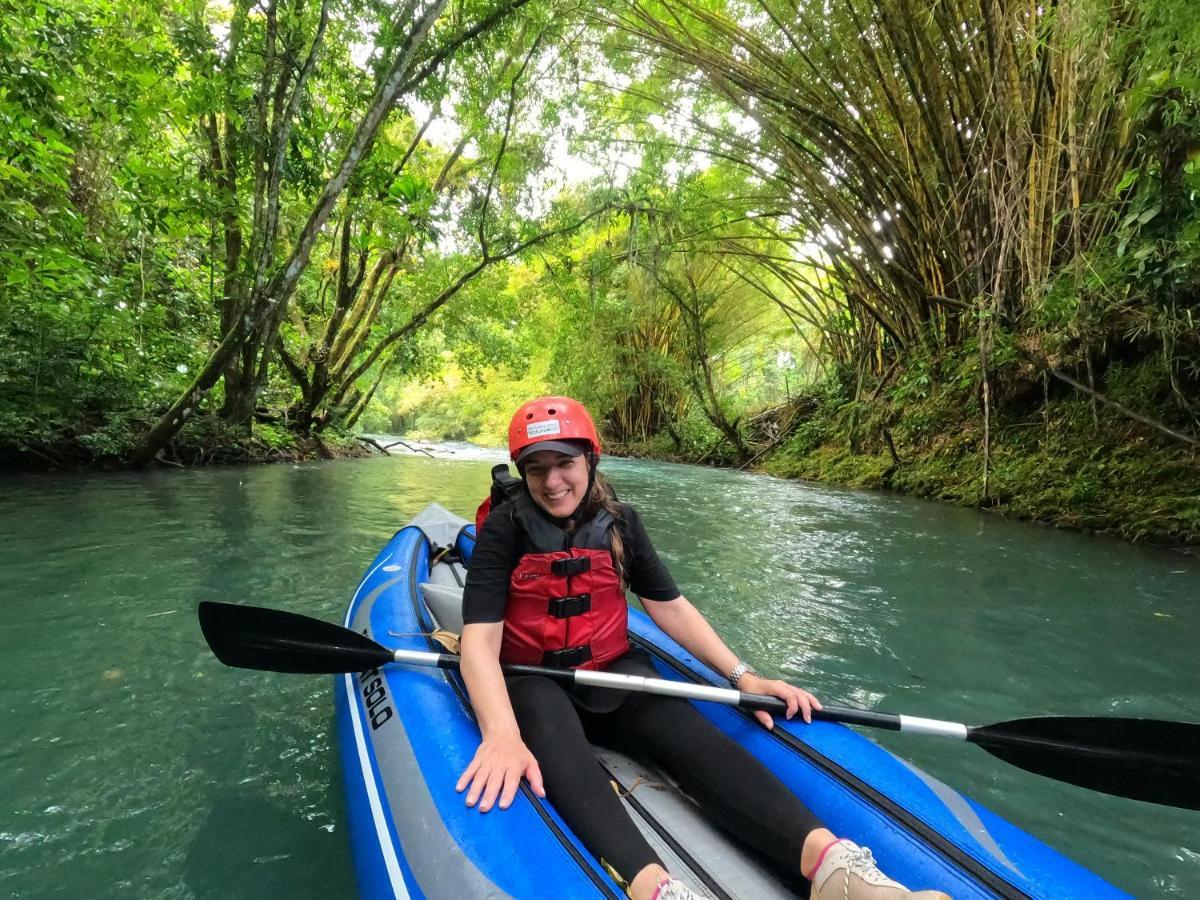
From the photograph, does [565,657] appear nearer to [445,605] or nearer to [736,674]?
[736,674]

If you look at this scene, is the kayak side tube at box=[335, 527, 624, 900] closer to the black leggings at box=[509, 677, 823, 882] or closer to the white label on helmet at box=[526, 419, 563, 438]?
the black leggings at box=[509, 677, 823, 882]

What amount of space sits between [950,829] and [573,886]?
746mm

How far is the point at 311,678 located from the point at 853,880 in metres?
1.99

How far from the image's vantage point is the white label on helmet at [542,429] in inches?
62.6

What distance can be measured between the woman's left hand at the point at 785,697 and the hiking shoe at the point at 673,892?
547mm

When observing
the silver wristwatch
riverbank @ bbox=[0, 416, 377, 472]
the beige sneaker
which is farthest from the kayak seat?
riverbank @ bbox=[0, 416, 377, 472]

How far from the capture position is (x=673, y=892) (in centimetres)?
96

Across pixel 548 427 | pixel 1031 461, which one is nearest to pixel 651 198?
pixel 1031 461

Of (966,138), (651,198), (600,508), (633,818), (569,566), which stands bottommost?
(633,818)

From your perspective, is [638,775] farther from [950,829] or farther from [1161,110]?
[1161,110]

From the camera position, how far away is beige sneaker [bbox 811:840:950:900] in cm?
94

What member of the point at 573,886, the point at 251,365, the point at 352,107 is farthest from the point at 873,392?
the point at 573,886

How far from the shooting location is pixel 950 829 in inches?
44.1

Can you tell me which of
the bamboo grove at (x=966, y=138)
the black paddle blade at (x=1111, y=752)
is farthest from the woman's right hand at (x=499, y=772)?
the bamboo grove at (x=966, y=138)
